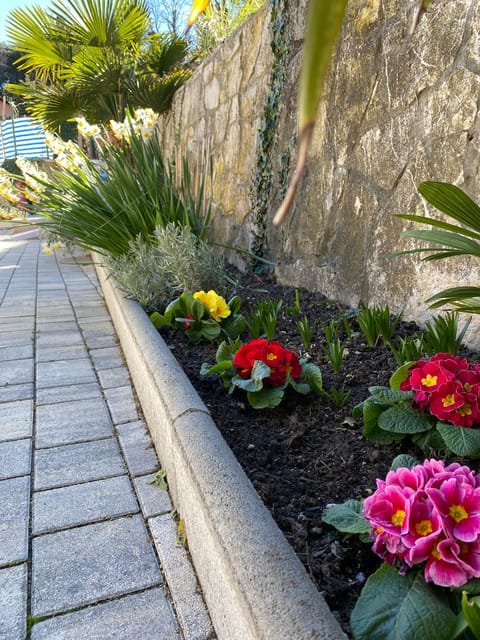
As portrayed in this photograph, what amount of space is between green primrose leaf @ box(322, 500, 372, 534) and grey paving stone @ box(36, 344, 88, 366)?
200 centimetres

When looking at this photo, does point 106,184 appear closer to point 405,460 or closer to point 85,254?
point 405,460

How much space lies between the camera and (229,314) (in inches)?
97.3

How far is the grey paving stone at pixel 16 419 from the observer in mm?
1934

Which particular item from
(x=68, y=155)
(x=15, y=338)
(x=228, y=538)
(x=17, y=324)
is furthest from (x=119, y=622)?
(x=68, y=155)

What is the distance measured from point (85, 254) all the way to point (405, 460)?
626 centimetres

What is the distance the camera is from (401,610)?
2.67 ft

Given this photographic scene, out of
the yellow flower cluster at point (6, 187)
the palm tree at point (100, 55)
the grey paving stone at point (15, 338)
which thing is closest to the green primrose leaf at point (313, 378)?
the grey paving stone at point (15, 338)

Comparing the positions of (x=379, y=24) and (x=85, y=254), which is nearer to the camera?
(x=379, y=24)

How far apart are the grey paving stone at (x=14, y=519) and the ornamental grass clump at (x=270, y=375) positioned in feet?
2.35

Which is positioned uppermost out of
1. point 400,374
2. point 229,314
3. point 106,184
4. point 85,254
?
point 106,184

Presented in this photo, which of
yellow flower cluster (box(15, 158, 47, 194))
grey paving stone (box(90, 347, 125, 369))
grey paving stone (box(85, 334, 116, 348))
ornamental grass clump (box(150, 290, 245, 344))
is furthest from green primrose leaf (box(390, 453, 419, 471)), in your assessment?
yellow flower cluster (box(15, 158, 47, 194))

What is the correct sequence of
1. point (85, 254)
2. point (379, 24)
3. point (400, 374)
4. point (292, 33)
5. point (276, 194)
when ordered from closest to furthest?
point (400, 374) < point (379, 24) < point (292, 33) < point (276, 194) < point (85, 254)

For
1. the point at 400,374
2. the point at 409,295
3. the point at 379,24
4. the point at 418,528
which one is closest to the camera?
the point at 418,528

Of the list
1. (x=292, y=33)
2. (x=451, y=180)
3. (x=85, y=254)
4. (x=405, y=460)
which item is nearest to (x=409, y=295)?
(x=451, y=180)
